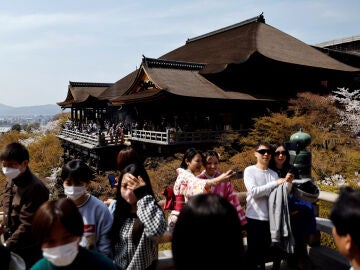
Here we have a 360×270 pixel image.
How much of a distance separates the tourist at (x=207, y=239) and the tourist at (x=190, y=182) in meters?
1.36

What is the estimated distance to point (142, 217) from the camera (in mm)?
1977

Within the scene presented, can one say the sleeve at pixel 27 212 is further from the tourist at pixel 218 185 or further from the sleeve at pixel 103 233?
the tourist at pixel 218 185

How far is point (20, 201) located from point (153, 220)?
942 millimetres

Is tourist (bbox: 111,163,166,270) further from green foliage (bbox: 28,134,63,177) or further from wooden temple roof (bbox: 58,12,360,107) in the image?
green foliage (bbox: 28,134,63,177)

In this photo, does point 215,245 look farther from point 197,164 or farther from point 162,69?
point 162,69

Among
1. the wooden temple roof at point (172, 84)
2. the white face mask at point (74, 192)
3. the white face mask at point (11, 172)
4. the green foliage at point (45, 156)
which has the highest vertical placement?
the wooden temple roof at point (172, 84)

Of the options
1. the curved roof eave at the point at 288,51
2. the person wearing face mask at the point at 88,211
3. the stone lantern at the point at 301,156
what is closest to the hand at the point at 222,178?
the person wearing face mask at the point at 88,211

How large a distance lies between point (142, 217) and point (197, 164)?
3.71 ft

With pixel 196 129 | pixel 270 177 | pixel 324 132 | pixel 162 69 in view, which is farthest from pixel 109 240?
pixel 162 69

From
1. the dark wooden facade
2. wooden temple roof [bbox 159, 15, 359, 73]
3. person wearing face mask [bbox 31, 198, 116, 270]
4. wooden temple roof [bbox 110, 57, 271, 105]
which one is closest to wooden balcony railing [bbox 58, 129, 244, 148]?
the dark wooden facade

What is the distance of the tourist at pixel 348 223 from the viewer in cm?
133

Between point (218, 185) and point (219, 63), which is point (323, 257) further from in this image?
point (219, 63)

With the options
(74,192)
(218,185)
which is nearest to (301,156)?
(218,185)

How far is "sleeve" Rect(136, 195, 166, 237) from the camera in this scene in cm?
195
